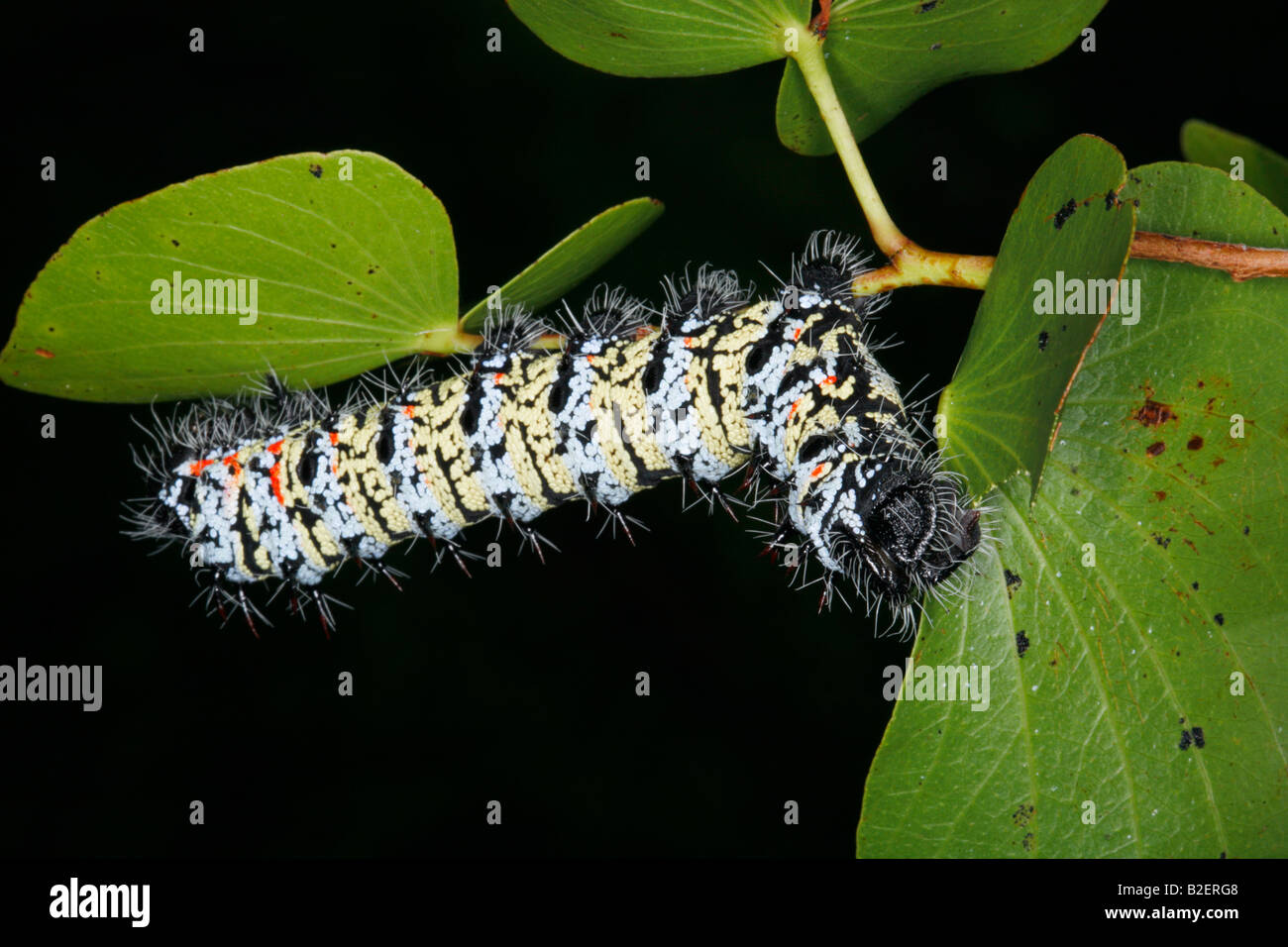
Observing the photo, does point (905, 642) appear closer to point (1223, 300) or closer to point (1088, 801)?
point (1088, 801)

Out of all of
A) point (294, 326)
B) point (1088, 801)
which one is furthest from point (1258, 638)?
point (294, 326)

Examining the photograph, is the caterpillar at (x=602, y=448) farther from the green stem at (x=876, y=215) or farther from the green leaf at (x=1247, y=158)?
the green leaf at (x=1247, y=158)

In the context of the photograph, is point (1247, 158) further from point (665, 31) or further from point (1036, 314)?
point (665, 31)

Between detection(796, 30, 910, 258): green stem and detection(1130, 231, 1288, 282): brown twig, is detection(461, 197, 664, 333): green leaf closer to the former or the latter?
detection(796, 30, 910, 258): green stem

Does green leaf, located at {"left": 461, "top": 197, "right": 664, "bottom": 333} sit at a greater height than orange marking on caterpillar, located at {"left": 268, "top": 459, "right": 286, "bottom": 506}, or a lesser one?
greater

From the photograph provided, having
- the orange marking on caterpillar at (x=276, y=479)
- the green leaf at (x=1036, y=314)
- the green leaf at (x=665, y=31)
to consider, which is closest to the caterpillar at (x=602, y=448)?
the orange marking on caterpillar at (x=276, y=479)

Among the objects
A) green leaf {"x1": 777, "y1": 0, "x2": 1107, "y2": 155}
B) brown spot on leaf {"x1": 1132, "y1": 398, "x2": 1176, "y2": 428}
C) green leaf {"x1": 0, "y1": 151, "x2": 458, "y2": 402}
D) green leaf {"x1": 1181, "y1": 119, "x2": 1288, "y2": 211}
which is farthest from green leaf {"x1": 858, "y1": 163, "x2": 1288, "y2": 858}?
green leaf {"x1": 0, "y1": 151, "x2": 458, "y2": 402}
